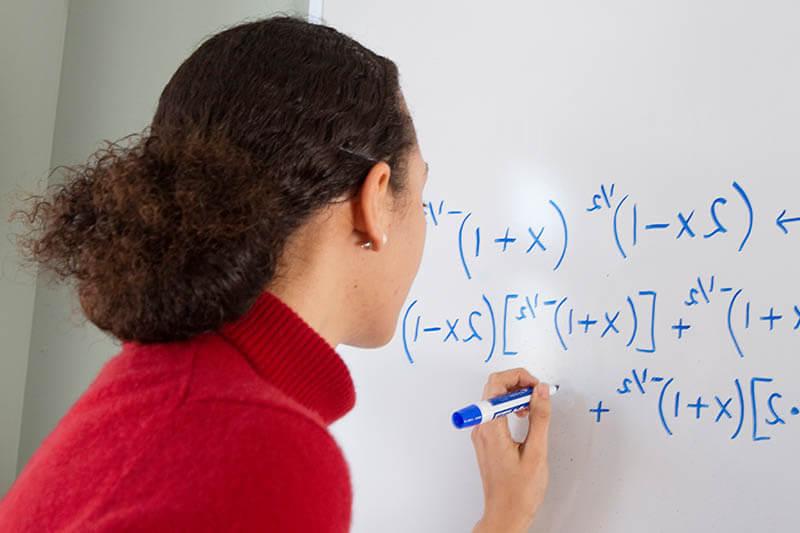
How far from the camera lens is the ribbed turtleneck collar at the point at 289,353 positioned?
1.56 ft

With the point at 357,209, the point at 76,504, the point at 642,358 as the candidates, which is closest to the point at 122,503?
the point at 76,504

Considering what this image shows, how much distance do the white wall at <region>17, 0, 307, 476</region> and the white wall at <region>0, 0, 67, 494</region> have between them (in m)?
0.02

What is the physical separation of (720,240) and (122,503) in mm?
510

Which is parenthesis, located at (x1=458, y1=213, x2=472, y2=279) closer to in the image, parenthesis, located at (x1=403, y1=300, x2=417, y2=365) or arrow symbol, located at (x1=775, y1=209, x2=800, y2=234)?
parenthesis, located at (x1=403, y1=300, x2=417, y2=365)

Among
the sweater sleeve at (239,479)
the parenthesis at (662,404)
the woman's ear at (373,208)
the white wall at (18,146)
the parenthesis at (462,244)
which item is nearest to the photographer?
the sweater sleeve at (239,479)

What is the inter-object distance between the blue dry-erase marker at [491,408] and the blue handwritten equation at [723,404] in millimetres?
81

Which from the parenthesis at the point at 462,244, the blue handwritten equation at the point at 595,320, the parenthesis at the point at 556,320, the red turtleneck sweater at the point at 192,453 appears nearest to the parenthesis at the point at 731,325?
the blue handwritten equation at the point at 595,320

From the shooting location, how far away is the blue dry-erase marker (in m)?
0.67

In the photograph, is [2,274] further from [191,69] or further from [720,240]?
[720,240]

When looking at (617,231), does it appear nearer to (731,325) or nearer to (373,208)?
(731,325)

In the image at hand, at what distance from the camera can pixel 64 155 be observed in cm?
125

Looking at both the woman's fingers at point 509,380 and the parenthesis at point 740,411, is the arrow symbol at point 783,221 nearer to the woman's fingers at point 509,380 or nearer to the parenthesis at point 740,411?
the parenthesis at point 740,411

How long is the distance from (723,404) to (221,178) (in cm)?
45

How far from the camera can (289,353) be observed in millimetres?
484
